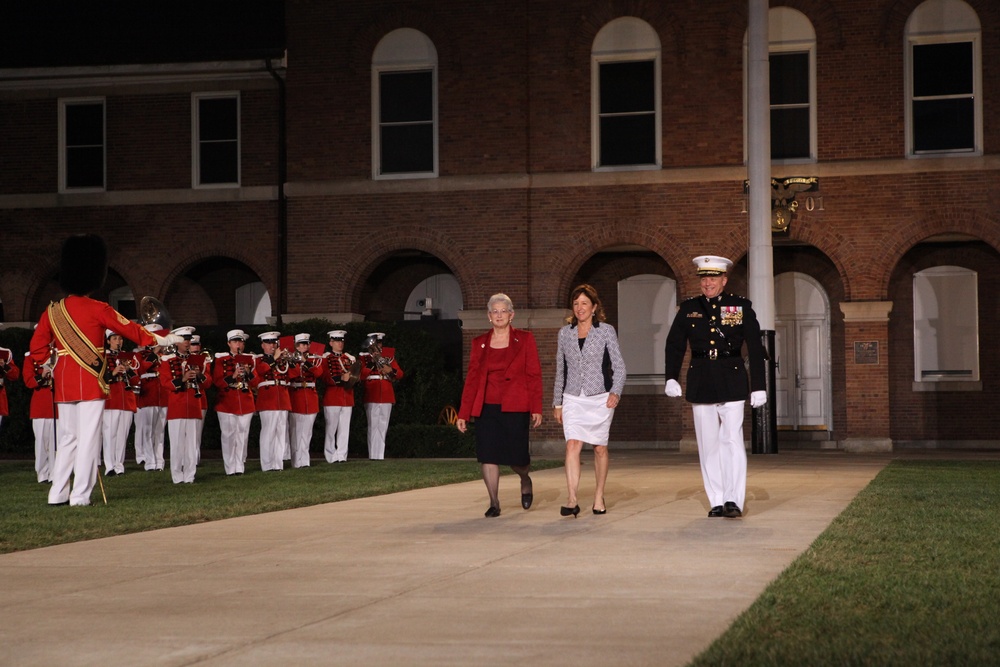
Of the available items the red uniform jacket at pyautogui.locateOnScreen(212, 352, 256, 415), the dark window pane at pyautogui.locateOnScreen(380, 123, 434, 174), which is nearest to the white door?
the dark window pane at pyautogui.locateOnScreen(380, 123, 434, 174)

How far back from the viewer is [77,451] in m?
13.3

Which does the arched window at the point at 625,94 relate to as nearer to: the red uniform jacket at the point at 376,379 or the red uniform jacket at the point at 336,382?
the red uniform jacket at the point at 376,379

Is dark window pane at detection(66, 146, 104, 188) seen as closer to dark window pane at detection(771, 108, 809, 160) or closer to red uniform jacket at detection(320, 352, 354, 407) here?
red uniform jacket at detection(320, 352, 354, 407)

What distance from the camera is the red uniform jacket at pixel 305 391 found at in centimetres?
2117

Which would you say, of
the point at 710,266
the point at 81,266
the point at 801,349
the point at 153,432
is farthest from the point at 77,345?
the point at 801,349

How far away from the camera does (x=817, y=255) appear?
28297mm

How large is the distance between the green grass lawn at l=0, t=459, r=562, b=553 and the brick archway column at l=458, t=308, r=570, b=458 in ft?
15.8

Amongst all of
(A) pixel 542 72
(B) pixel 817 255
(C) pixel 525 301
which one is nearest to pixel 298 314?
(C) pixel 525 301

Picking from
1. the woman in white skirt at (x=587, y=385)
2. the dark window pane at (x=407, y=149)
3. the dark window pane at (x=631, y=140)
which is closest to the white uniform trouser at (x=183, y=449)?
the woman in white skirt at (x=587, y=385)

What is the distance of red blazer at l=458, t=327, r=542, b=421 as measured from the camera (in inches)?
469

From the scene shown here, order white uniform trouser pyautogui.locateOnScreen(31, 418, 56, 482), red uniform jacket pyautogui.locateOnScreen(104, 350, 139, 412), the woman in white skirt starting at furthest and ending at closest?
red uniform jacket pyautogui.locateOnScreen(104, 350, 139, 412) < white uniform trouser pyautogui.locateOnScreen(31, 418, 56, 482) < the woman in white skirt

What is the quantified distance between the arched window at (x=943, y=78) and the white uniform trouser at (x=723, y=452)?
1593 cm

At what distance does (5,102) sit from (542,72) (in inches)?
450

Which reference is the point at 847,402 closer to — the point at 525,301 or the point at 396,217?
the point at 525,301
